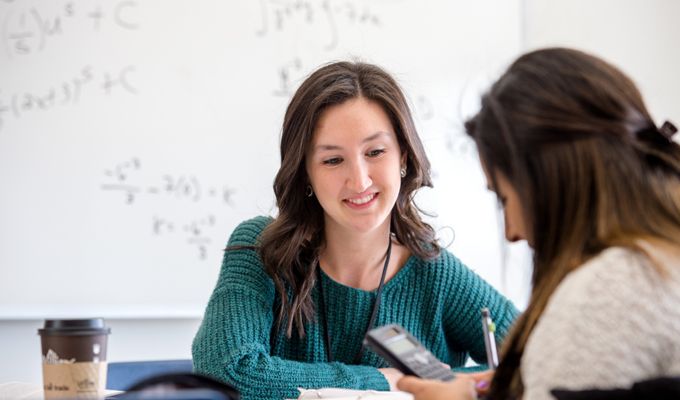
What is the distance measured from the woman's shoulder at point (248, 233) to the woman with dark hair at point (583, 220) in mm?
811

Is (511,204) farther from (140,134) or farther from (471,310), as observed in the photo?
(140,134)

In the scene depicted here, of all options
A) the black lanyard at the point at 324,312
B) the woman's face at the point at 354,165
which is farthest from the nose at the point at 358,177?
the black lanyard at the point at 324,312

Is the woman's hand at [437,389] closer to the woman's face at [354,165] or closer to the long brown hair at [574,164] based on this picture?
the long brown hair at [574,164]

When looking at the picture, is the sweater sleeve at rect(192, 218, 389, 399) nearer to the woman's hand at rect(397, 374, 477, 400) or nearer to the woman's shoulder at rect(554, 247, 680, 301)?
the woman's hand at rect(397, 374, 477, 400)

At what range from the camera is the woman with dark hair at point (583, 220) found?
792mm

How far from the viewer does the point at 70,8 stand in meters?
2.45

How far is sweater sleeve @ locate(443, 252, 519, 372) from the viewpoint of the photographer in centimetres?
176

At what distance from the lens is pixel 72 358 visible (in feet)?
3.31

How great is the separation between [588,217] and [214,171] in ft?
6.12

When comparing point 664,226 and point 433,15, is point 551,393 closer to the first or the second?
point 664,226

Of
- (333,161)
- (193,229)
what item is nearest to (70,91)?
(193,229)

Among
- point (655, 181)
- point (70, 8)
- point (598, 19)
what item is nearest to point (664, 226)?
point (655, 181)

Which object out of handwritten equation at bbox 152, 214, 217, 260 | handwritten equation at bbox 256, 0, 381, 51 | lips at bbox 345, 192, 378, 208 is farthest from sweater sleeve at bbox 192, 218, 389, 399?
handwritten equation at bbox 256, 0, 381, 51

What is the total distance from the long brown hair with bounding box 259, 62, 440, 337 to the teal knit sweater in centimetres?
3
